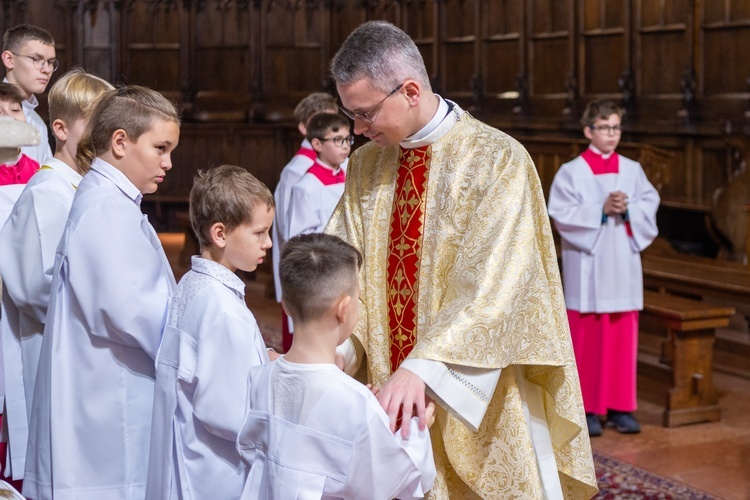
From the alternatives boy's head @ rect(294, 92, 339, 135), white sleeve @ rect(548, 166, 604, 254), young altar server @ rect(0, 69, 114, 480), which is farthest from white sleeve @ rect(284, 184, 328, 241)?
young altar server @ rect(0, 69, 114, 480)

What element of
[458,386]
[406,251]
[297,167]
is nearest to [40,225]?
[406,251]

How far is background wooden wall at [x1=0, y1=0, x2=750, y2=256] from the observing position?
9023 millimetres

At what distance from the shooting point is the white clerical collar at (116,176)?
272 centimetres

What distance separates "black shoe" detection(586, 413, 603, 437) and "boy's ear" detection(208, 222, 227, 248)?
139 inches

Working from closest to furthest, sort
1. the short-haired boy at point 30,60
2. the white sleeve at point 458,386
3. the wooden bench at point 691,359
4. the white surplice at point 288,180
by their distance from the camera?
the white sleeve at point 458,386 < the short-haired boy at point 30,60 < the wooden bench at point 691,359 < the white surplice at point 288,180

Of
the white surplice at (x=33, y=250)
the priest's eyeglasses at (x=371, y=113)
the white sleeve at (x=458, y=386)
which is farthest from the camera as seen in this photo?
the white surplice at (x=33, y=250)

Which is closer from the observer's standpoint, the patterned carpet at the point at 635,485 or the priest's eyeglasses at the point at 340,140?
the patterned carpet at the point at 635,485

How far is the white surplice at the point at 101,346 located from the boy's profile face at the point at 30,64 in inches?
93.3

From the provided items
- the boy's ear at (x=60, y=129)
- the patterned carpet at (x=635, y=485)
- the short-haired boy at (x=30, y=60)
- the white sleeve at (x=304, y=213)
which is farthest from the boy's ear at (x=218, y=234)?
the white sleeve at (x=304, y=213)

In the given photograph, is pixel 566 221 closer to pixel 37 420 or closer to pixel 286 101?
pixel 37 420

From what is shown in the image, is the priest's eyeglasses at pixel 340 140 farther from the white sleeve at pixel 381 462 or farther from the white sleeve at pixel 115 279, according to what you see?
the white sleeve at pixel 381 462

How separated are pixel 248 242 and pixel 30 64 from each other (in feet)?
9.07

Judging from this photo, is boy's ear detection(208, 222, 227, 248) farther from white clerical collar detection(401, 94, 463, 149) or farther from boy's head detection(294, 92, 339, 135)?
boy's head detection(294, 92, 339, 135)

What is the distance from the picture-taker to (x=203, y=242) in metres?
2.64
